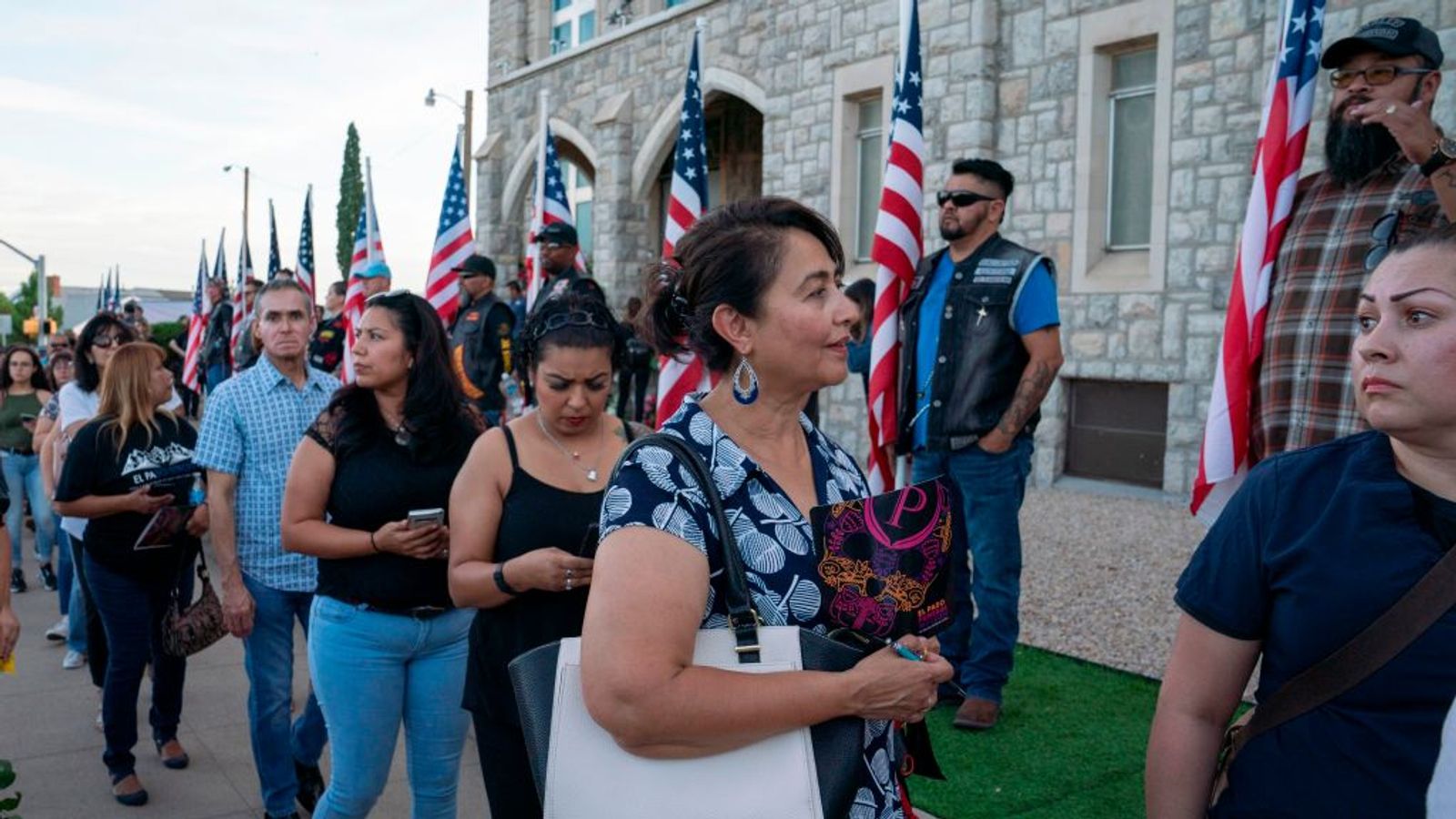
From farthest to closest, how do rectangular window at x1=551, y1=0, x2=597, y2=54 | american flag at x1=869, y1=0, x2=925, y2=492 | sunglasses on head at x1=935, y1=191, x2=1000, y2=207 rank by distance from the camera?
1. rectangular window at x1=551, y1=0, x2=597, y2=54
2. american flag at x1=869, y1=0, x2=925, y2=492
3. sunglasses on head at x1=935, y1=191, x2=1000, y2=207

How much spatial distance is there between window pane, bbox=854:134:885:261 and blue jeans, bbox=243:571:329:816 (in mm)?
10863

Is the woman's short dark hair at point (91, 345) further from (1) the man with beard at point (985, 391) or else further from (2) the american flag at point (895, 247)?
(1) the man with beard at point (985, 391)

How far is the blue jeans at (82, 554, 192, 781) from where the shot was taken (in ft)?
15.5

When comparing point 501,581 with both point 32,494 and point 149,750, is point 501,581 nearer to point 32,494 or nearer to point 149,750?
point 149,750

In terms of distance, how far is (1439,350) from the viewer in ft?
5.48

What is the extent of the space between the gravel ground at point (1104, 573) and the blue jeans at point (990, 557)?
44.4 inches

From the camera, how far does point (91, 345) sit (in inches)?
252

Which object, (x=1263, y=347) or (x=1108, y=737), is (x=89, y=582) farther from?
(x=1263, y=347)

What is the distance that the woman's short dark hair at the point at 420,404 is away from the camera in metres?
3.69

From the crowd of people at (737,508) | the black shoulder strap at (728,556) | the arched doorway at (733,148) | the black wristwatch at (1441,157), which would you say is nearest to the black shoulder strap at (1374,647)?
the crowd of people at (737,508)

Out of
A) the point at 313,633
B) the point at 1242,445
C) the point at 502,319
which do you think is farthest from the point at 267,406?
the point at 502,319

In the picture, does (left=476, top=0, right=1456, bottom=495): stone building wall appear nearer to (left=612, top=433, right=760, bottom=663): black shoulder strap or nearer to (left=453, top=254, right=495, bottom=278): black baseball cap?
(left=453, top=254, right=495, bottom=278): black baseball cap

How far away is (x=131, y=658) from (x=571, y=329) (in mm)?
2754

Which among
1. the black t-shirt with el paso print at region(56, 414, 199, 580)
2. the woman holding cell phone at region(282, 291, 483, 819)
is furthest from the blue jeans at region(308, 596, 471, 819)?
the black t-shirt with el paso print at region(56, 414, 199, 580)
